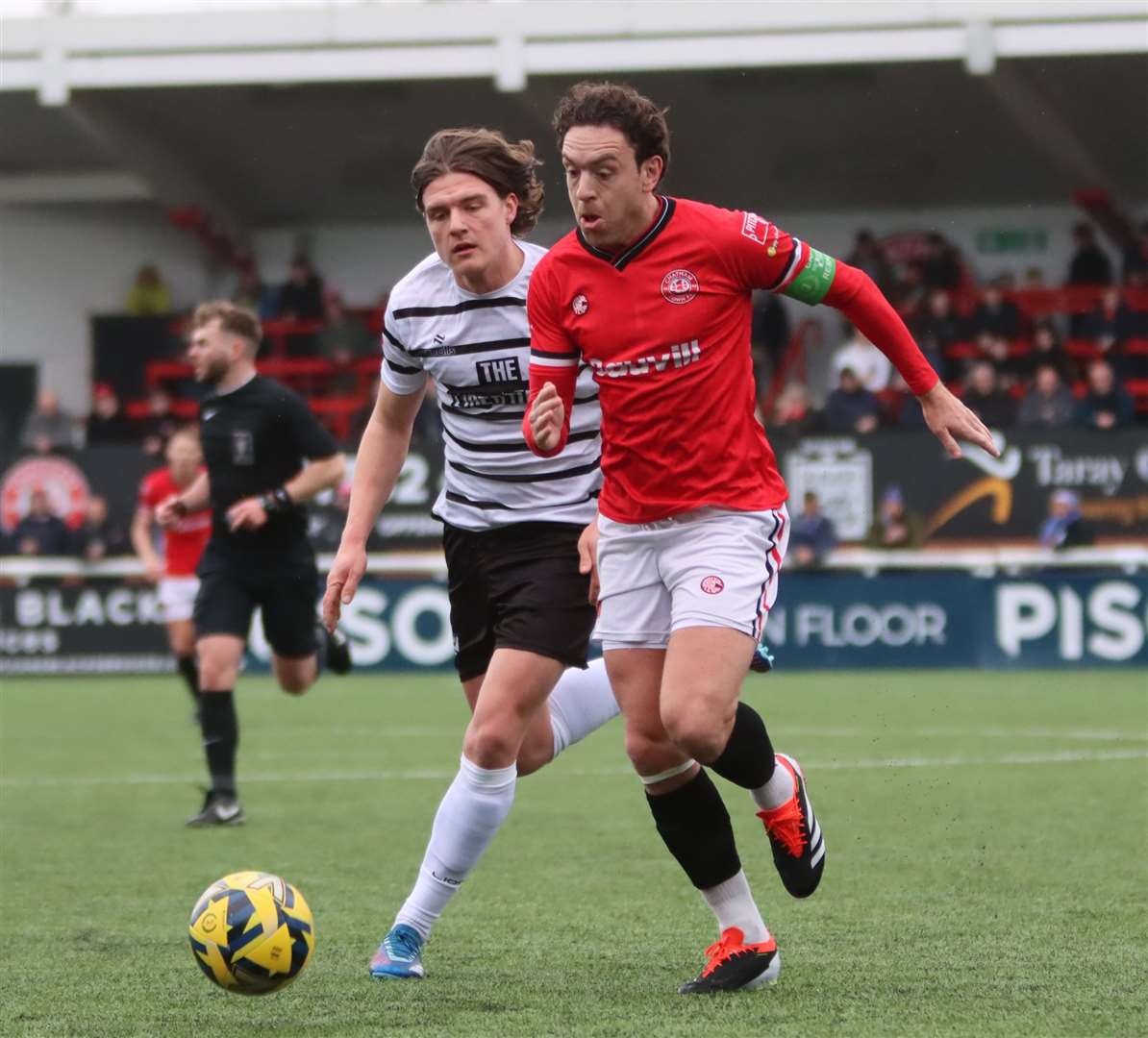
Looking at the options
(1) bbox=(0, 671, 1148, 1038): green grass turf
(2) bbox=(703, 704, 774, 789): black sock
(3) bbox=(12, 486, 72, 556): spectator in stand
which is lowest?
(1) bbox=(0, 671, 1148, 1038): green grass turf

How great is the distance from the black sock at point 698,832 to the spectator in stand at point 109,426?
17.8 metres

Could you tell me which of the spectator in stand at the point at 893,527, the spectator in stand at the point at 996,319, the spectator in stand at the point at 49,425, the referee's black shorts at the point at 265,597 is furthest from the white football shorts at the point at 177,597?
the spectator in stand at the point at 996,319

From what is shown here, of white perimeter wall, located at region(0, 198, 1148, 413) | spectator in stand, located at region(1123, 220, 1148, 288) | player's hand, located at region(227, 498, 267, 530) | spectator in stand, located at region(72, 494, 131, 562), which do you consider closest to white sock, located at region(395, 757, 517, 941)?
player's hand, located at region(227, 498, 267, 530)

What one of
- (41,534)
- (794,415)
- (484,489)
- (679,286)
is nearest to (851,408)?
(794,415)

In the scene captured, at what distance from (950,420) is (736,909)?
127cm

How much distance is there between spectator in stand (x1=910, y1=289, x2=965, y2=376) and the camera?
21.0 metres

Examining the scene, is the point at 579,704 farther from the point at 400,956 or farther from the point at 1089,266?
the point at 1089,266

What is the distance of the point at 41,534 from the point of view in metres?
19.3

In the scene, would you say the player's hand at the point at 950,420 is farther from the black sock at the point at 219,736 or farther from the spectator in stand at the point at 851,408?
the spectator in stand at the point at 851,408

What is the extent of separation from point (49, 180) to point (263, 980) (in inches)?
879

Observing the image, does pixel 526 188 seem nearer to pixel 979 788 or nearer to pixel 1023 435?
pixel 979 788

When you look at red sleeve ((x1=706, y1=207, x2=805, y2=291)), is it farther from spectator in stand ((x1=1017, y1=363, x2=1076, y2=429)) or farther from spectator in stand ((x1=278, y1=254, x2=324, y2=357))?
spectator in stand ((x1=278, y1=254, x2=324, y2=357))

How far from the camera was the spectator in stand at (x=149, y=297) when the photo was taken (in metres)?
25.8

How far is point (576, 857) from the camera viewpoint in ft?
23.8
